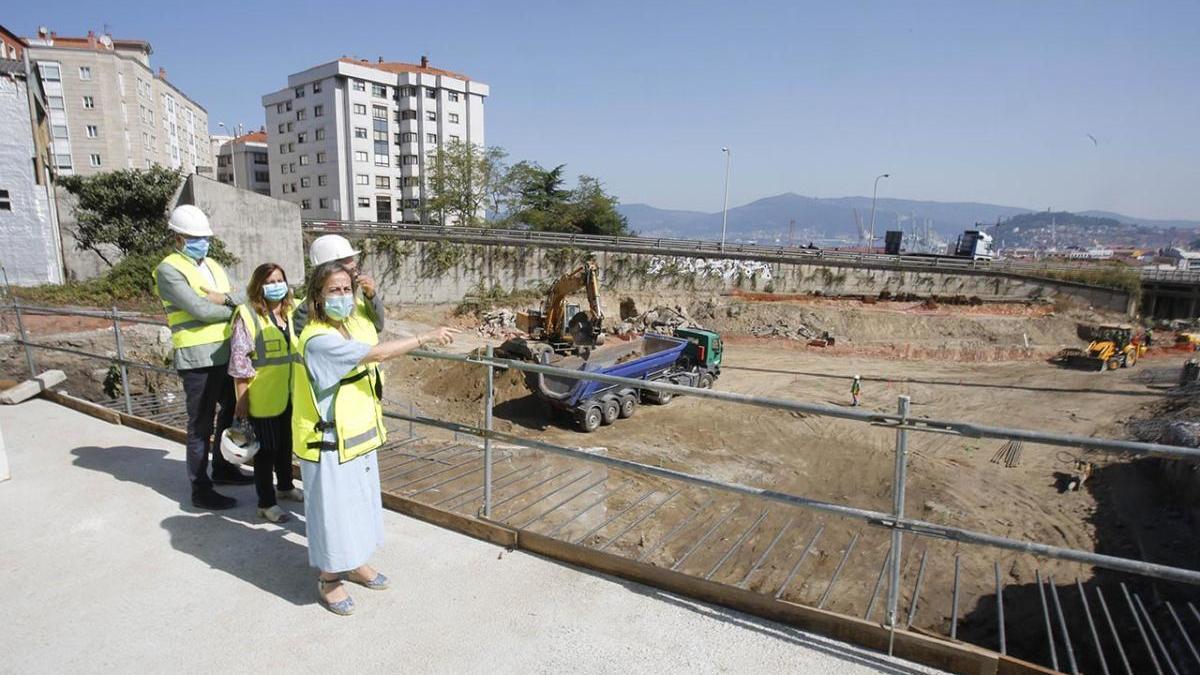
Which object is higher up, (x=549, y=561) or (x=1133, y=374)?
(x=549, y=561)

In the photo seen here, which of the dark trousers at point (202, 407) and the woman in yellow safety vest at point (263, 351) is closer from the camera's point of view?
the woman in yellow safety vest at point (263, 351)

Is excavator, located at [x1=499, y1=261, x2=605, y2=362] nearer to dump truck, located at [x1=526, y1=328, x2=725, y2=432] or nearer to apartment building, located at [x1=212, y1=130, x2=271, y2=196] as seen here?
dump truck, located at [x1=526, y1=328, x2=725, y2=432]

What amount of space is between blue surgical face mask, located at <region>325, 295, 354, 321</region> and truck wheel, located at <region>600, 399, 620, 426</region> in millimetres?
11394

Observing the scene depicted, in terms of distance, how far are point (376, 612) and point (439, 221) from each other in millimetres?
45340

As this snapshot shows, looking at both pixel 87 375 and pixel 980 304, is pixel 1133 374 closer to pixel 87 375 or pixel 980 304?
pixel 980 304

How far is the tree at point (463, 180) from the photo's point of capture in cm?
4350

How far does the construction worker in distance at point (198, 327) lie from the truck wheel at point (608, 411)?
33.6 feet

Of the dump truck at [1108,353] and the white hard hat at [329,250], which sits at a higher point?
the white hard hat at [329,250]

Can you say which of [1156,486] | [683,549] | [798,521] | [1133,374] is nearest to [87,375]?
[683,549]

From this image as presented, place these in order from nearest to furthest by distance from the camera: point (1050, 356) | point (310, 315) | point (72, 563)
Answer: point (310, 315)
point (72, 563)
point (1050, 356)

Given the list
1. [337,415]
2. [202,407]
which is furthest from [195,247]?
[337,415]

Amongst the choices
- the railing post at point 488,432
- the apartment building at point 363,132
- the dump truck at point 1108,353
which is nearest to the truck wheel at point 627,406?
the railing post at point 488,432

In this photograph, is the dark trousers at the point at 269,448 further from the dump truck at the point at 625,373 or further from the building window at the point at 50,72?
the building window at the point at 50,72

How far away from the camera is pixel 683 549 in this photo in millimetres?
8117
